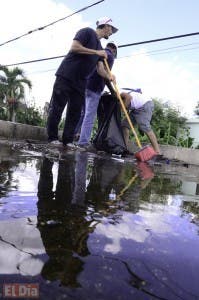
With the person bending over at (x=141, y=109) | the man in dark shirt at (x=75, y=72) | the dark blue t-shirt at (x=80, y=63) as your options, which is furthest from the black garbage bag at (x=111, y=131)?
the dark blue t-shirt at (x=80, y=63)

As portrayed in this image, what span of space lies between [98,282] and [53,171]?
188cm

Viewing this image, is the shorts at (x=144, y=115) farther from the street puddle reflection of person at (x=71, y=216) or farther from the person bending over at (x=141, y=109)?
the street puddle reflection of person at (x=71, y=216)

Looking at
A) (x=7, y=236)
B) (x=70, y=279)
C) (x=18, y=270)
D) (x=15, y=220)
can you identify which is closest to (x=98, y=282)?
(x=70, y=279)

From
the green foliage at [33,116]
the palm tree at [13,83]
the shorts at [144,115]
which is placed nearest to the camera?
the shorts at [144,115]

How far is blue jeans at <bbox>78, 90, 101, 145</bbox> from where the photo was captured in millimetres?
5859

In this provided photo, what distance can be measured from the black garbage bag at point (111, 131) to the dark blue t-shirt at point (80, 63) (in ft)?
4.02

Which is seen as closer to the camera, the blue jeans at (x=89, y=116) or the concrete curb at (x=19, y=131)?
the blue jeans at (x=89, y=116)

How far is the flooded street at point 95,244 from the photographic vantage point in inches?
33.4

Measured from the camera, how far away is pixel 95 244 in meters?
1.12

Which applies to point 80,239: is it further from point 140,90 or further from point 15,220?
point 140,90

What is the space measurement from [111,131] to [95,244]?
5.02m

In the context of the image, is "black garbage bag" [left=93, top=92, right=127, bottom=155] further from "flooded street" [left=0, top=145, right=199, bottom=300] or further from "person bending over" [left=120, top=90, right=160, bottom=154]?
"flooded street" [left=0, top=145, right=199, bottom=300]

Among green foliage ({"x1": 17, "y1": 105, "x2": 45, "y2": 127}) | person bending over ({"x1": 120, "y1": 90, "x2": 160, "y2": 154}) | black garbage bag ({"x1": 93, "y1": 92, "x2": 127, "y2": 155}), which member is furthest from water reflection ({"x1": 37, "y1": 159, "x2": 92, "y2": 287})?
green foliage ({"x1": 17, "y1": 105, "x2": 45, "y2": 127})

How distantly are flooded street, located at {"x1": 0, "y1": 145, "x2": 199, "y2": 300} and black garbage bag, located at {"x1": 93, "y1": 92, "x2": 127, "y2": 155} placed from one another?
4.06 meters
